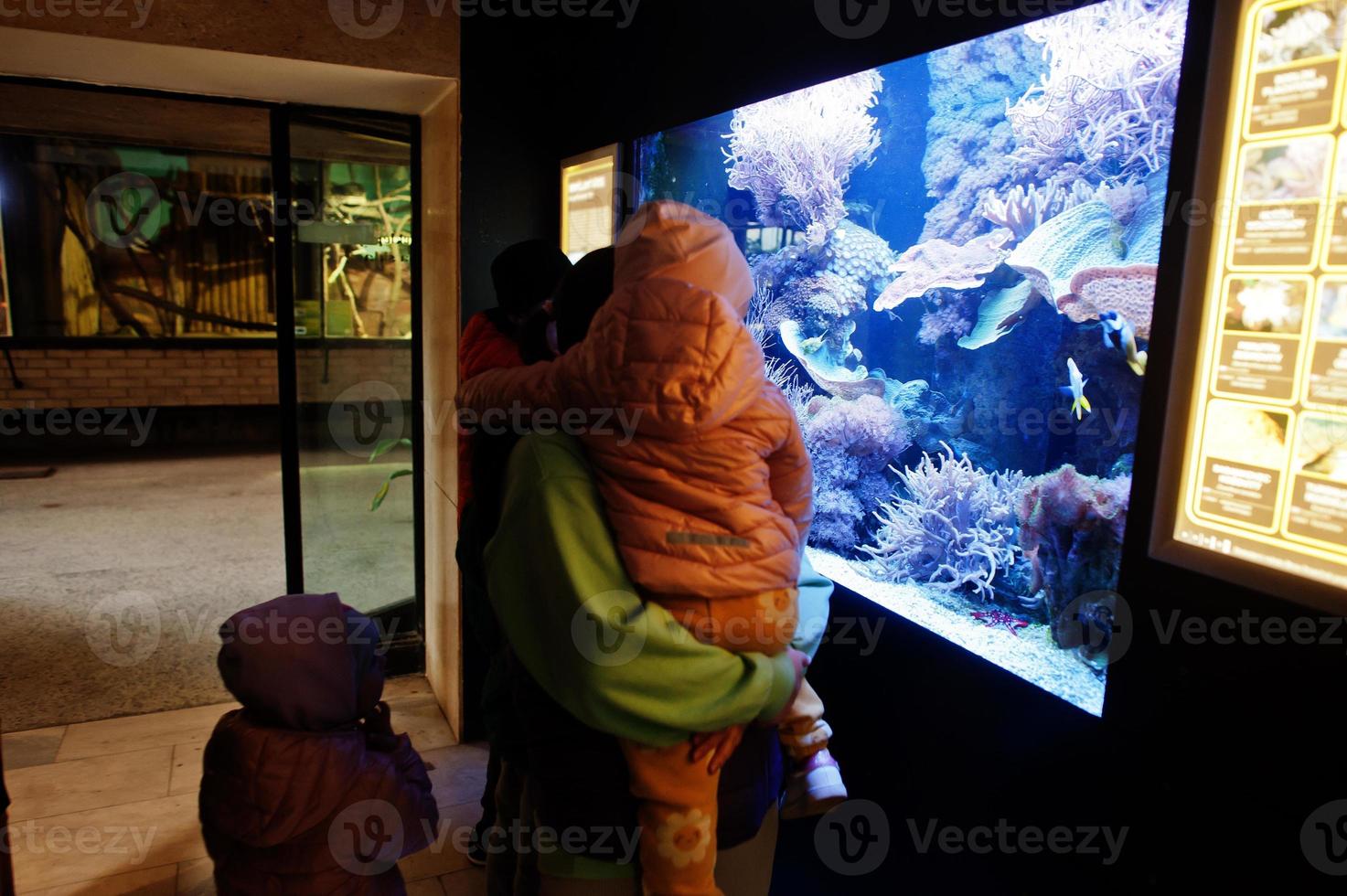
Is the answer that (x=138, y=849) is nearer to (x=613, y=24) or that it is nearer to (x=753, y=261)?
(x=753, y=261)

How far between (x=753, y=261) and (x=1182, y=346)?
1295 millimetres

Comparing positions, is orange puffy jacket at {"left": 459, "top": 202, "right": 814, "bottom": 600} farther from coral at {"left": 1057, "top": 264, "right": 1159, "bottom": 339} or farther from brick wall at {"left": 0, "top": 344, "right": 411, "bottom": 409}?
brick wall at {"left": 0, "top": 344, "right": 411, "bottom": 409}

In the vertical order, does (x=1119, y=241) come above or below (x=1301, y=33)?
below

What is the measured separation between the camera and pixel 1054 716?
4.78 feet

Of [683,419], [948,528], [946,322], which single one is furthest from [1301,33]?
[948,528]

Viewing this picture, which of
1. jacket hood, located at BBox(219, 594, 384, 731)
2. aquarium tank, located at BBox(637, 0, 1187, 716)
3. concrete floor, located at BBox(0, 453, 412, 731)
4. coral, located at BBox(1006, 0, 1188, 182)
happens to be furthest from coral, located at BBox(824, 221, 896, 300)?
concrete floor, located at BBox(0, 453, 412, 731)

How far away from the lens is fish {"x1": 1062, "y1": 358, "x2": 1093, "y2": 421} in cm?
146

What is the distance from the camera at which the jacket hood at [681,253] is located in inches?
47.9

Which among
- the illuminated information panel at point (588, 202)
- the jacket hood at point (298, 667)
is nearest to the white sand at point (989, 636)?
the jacket hood at point (298, 667)

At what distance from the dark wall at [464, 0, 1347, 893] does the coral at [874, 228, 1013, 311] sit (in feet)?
1.28

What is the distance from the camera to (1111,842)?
1326mm

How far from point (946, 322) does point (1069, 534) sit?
0.52 meters

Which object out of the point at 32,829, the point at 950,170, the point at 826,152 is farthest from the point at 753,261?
the point at 32,829

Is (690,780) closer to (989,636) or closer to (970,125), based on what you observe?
(989,636)
